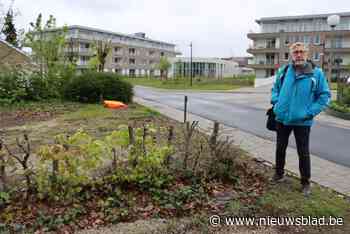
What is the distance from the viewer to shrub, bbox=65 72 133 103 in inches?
Result: 551

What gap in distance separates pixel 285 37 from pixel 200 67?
22122 millimetres

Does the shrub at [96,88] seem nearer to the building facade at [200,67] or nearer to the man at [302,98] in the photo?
the man at [302,98]

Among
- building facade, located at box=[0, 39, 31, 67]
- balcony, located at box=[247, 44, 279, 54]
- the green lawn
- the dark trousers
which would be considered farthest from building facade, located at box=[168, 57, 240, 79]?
the dark trousers

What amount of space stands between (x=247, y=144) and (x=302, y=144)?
3.19 m

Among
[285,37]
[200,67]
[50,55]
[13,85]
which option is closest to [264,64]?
[285,37]

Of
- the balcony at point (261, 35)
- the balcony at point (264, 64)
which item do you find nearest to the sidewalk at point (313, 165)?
the balcony at point (264, 64)

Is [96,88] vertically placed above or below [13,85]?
below

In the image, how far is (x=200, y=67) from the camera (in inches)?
2805

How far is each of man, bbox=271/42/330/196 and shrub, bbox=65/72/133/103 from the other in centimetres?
1116

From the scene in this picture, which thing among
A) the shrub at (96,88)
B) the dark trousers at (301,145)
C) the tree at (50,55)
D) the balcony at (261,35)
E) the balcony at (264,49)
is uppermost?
the balcony at (261,35)

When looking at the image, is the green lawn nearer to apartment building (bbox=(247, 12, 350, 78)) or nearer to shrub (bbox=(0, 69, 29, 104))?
apartment building (bbox=(247, 12, 350, 78))

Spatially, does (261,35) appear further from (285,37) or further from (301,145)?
(301,145)

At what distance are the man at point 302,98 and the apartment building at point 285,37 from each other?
5032 centimetres

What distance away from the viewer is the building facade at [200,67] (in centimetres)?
6757
